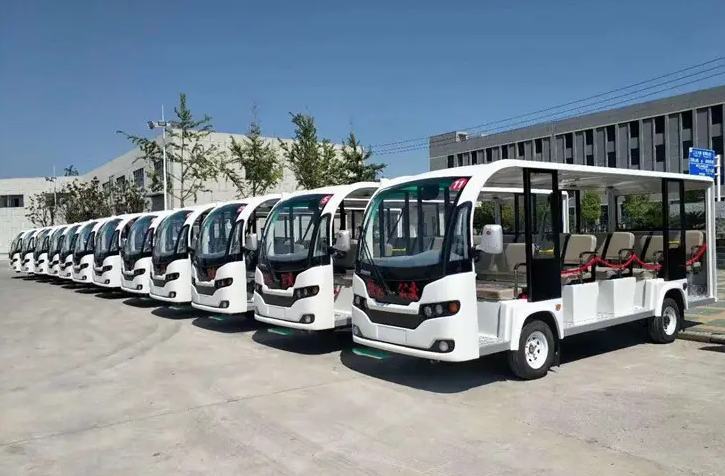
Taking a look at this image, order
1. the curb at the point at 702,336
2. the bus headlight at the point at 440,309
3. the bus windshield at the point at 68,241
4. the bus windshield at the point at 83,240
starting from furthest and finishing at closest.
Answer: the bus windshield at the point at 68,241
the bus windshield at the point at 83,240
the curb at the point at 702,336
the bus headlight at the point at 440,309

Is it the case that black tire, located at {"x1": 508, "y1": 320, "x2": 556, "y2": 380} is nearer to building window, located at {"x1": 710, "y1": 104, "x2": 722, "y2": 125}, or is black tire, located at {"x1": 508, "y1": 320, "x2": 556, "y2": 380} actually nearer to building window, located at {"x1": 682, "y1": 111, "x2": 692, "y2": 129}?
building window, located at {"x1": 710, "y1": 104, "x2": 722, "y2": 125}

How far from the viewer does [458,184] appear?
708cm

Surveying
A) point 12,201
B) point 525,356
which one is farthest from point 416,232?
point 12,201

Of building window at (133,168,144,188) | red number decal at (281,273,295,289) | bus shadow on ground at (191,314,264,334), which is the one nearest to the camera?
red number decal at (281,273,295,289)

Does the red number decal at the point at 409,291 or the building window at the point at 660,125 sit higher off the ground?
the building window at the point at 660,125

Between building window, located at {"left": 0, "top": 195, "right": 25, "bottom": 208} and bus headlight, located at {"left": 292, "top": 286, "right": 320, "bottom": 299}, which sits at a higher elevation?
building window, located at {"left": 0, "top": 195, "right": 25, "bottom": 208}

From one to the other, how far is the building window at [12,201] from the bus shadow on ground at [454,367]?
60125mm

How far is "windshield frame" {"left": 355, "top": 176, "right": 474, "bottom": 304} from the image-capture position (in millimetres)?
6797

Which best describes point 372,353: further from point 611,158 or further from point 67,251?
point 611,158

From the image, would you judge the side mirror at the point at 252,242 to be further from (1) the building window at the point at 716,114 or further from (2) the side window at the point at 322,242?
(1) the building window at the point at 716,114

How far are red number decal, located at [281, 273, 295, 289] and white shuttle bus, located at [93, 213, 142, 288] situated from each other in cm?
814

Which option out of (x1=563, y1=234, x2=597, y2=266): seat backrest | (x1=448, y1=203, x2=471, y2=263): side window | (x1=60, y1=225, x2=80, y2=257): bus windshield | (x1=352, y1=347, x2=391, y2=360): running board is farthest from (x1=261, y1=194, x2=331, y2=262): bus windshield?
(x1=60, y1=225, x2=80, y2=257): bus windshield

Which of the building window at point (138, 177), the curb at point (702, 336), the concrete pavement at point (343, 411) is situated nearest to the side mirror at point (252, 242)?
the concrete pavement at point (343, 411)

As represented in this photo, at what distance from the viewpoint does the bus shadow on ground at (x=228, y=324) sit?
1134 centimetres
